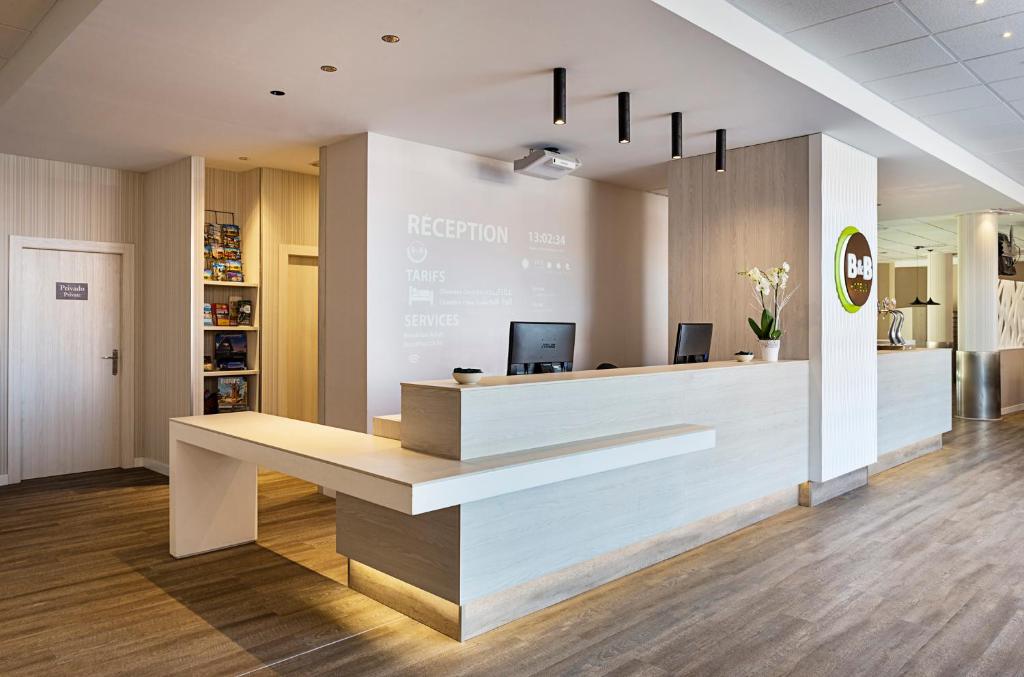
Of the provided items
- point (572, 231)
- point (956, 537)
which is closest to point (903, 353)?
point (956, 537)

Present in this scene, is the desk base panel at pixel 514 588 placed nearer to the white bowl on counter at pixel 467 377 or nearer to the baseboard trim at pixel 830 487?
the white bowl on counter at pixel 467 377

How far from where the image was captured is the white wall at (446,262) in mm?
5824

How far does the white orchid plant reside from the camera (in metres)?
5.56

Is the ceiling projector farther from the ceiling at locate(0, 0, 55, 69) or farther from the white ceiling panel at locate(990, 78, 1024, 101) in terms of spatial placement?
the ceiling at locate(0, 0, 55, 69)

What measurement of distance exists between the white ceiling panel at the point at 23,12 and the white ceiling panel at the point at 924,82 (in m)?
5.33

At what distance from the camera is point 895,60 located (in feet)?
15.3

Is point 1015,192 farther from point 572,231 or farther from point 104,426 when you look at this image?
point 104,426

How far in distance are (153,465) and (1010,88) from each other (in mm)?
8114

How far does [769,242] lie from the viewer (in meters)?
6.02

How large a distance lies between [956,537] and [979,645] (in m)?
1.87

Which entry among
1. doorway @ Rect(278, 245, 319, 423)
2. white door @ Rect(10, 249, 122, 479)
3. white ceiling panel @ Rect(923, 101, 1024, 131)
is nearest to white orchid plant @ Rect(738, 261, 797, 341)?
white ceiling panel @ Rect(923, 101, 1024, 131)

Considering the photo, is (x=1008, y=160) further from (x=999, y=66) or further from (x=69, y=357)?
(x=69, y=357)

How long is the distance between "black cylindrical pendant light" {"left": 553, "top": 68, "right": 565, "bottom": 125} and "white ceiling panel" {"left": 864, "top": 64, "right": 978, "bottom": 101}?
244 cm

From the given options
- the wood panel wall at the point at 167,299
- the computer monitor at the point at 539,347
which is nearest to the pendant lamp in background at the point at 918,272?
the computer monitor at the point at 539,347
